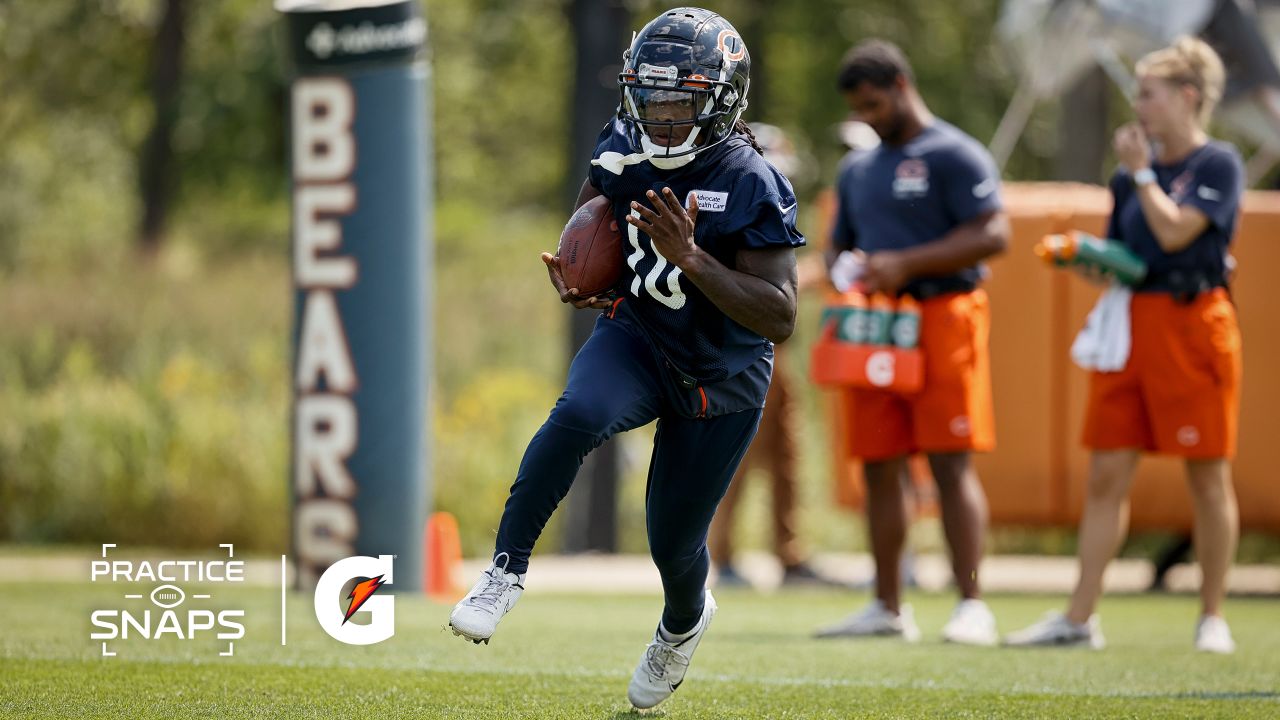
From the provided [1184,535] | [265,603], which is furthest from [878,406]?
[1184,535]

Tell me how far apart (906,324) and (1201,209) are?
3.65 ft

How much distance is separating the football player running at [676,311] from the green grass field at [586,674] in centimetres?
43

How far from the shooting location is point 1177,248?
6004 millimetres

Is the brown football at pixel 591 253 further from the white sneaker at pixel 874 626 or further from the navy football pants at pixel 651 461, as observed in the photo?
the white sneaker at pixel 874 626

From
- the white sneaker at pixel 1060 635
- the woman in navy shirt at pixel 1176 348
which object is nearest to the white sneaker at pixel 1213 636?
the woman in navy shirt at pixel 1176 348

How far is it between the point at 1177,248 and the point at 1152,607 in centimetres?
249

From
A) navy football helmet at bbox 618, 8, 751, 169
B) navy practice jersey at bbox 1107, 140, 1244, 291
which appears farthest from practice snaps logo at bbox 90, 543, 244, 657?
navy practice jersey at bbox 1107, 140, 1244, 291

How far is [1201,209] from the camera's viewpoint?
5.96 metres

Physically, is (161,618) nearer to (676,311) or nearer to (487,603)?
(487,603)

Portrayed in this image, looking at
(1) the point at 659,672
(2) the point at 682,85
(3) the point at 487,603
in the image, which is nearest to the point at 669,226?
(2) the point at 682,85

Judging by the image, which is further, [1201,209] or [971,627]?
[971,627]

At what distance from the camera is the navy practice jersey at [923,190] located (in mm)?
6434

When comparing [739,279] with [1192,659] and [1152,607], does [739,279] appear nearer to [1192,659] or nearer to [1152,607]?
[1192,659]

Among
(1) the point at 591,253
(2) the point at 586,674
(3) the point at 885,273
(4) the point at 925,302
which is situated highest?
(1) the point at 591,253
